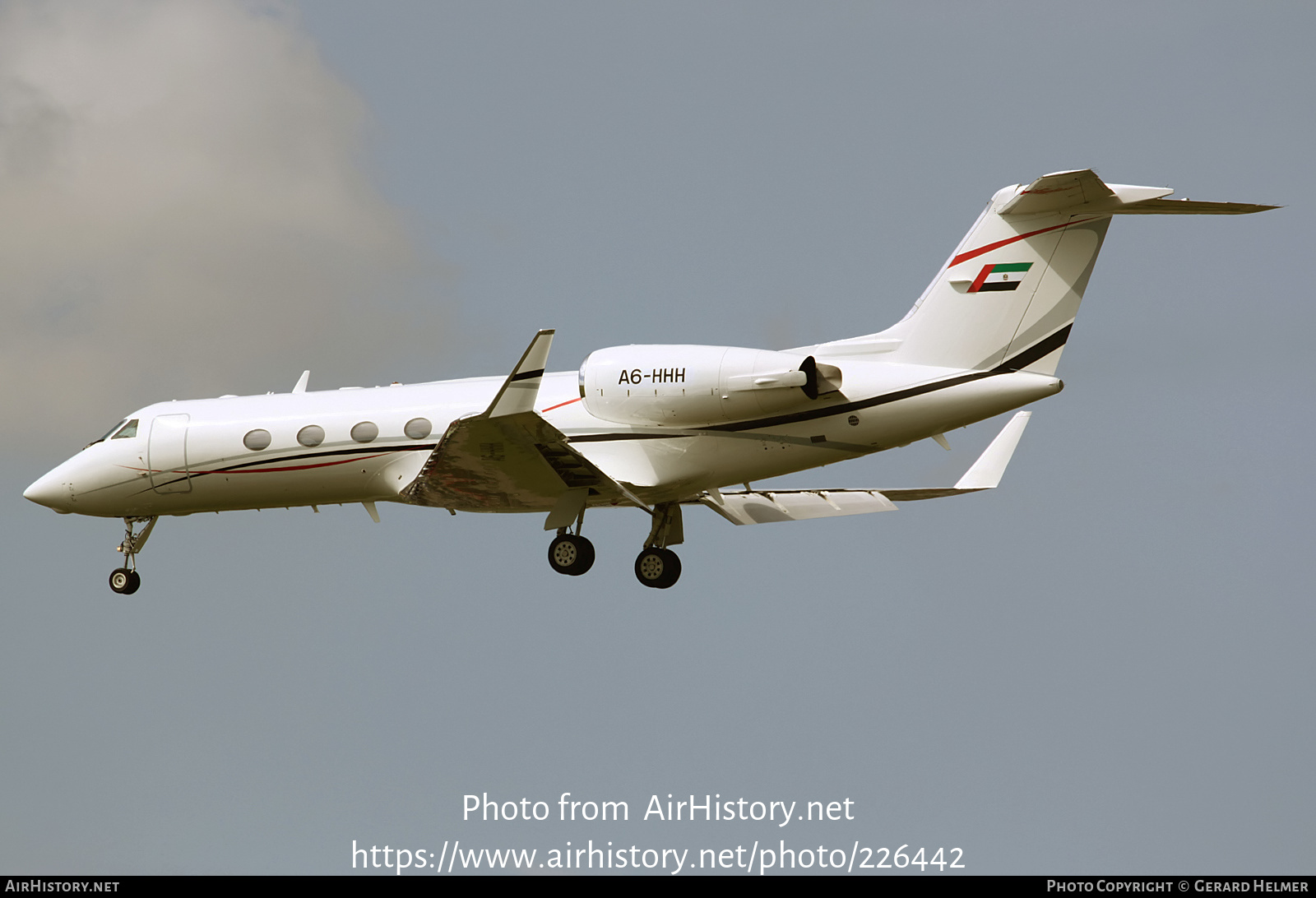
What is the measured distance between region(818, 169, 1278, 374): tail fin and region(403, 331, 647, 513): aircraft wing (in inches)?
179

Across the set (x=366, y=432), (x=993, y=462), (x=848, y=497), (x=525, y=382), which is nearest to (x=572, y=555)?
(x=366, y=432)

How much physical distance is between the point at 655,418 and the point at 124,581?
9993 millimetres

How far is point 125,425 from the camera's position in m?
26.0

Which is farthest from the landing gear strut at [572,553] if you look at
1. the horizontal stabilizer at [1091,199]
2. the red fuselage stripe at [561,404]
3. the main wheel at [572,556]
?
the horizontal stabilizer at [1091,199]

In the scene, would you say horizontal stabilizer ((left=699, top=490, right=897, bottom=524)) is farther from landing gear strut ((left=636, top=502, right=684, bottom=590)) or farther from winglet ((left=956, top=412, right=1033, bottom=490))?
landing gear strut ((left=636, top=502, right=684, bottom=590))

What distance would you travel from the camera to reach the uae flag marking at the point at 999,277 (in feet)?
69.5

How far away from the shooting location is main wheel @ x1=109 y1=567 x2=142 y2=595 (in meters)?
26.6

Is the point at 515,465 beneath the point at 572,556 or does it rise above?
above

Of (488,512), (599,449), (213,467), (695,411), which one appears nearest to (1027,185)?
(695,411)

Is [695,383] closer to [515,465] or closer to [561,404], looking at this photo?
[561,404]

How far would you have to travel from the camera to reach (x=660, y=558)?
24562 mm

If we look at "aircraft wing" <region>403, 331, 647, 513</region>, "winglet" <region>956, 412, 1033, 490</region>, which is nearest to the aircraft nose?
"aircraft wing" <region>403, 331, 647, 513</region>

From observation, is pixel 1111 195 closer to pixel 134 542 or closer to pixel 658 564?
pixel 658 564

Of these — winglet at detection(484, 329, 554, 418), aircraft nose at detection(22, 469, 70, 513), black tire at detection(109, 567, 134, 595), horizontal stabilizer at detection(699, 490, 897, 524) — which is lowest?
winglet at detection(484, 329, 554, 418)
